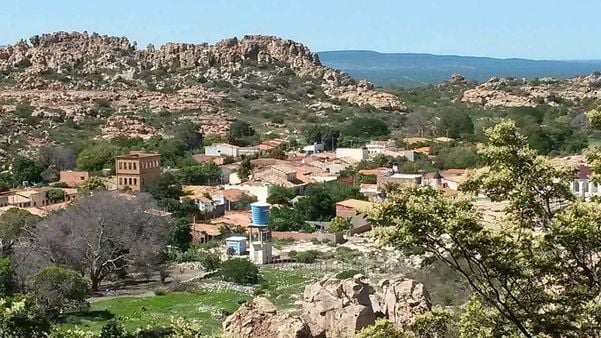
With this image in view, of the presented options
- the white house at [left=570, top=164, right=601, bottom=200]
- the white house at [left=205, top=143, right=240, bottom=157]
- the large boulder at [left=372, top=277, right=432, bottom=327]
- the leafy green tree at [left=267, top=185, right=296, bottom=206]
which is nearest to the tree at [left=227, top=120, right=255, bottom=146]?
the white house at [left=205, top=143, right=240, bottom=157]

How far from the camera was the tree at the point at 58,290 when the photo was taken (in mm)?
22872

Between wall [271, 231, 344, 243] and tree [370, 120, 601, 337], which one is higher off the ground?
tree [370, 120, 601, 337]

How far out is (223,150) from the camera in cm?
5662

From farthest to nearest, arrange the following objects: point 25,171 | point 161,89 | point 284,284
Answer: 1. point 161,89
2. point 25,171
3. point 284,284

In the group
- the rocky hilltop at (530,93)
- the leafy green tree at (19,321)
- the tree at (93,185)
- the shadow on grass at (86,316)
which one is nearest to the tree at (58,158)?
the tree at (93,185)

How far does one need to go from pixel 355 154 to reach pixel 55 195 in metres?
19.6

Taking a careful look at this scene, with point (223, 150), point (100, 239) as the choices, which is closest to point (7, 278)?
point (100, 239)

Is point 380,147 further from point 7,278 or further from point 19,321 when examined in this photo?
point 19,321

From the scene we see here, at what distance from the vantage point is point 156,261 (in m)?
29.4

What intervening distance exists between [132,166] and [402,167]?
47.3 ft

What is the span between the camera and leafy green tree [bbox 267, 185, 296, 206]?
137 ft

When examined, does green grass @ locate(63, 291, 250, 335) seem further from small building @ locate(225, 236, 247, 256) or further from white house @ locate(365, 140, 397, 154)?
white house @ locate(365, 140, 397, 154)

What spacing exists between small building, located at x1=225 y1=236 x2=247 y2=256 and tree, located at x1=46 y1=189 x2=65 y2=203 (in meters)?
11.5

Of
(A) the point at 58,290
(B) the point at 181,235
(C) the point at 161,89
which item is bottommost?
(B) the point at 181,235
